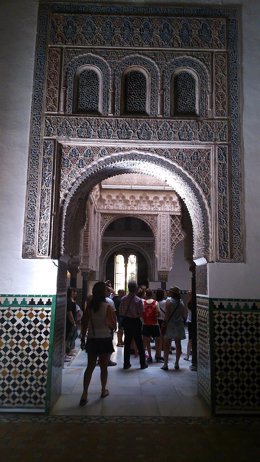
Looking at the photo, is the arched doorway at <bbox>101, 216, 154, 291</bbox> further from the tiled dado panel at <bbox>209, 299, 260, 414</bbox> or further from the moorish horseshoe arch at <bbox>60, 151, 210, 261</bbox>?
the tiled dado panel at <bbox>209, 299, 260, 414</bbox>

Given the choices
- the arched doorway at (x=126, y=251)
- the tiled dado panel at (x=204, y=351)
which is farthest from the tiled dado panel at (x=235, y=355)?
the arched doorway at (x=126, y=251)

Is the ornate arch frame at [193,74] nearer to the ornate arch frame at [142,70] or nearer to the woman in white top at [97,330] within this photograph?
the ornate arch frame at [142,70]

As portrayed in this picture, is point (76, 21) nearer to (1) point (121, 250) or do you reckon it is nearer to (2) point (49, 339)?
(2) point (49, 339)

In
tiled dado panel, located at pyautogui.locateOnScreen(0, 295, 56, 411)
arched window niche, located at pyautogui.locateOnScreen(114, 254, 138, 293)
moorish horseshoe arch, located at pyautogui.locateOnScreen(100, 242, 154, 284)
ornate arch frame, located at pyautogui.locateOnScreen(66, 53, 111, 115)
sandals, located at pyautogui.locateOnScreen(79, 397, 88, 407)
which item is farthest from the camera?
arched window niche, located at pyautogui.locateOnScreen(114, 254, 138, 293)

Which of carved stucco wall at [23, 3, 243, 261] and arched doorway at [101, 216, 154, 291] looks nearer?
carved stucco wall at [23, 3, 243, 261]

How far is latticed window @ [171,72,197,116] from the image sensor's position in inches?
157

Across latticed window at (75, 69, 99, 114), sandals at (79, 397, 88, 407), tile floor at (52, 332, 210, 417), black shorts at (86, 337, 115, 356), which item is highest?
latticed window at (75, 69, 99, 114)

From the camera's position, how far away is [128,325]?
16.7 ft

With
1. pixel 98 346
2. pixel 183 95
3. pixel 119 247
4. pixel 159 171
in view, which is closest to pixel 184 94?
pixel 183 95

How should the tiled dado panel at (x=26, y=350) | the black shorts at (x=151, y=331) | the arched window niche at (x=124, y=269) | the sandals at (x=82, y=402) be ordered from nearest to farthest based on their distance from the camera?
the tiled dado panel at (x=26, y=350)
the sandals at (x=82, y=402)
the black shorts at (x=151, y=331)
the arched window niche at (x=124, y=269)

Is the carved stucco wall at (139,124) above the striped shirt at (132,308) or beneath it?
above

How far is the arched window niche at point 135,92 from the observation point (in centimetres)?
398

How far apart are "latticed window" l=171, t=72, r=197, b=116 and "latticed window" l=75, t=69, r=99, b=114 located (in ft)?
2.50

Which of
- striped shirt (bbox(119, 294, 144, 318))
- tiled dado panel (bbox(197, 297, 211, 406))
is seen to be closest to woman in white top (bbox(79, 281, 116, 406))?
tiled dado panel (bbox(197, 297, 211, 406))
